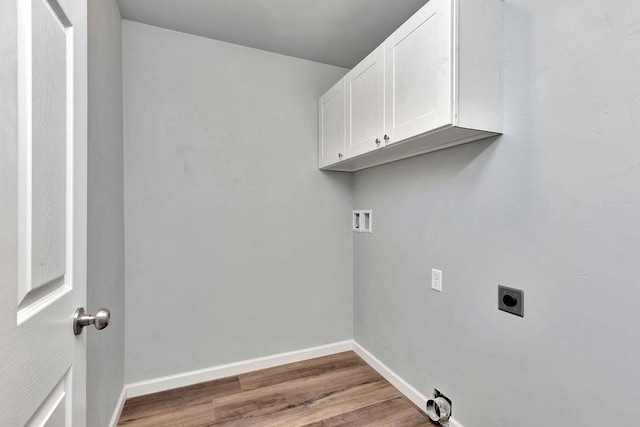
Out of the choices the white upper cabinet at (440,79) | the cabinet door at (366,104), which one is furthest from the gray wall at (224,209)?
the white upper cabinet at (440,79)

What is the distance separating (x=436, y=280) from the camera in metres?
1.81

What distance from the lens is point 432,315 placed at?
6.04 feet

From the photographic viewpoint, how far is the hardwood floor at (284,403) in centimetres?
181

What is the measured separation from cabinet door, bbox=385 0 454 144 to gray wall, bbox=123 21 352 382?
1.03m

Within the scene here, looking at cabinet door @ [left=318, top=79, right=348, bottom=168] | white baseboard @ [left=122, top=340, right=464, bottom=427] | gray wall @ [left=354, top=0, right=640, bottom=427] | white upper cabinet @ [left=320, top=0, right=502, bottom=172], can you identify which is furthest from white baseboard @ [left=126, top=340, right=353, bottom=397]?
white upper cabinet @ [left=320, top=0, right=502, bottom=172]

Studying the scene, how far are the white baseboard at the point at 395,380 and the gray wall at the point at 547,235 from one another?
79mm

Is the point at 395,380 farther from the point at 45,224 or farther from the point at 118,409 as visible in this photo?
the point at 45,224

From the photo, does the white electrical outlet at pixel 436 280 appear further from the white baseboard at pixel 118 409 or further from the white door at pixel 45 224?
the white baseboard at pixel 118 409

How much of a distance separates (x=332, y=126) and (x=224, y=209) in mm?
1077

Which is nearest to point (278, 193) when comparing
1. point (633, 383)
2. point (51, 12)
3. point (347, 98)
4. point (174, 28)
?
point (347, 98)

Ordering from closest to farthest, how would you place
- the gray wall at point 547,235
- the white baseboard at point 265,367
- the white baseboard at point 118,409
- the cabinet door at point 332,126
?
the gray wall at point 547,235 → the white baseboard at point 118,409 → the white baseboard at point 265,367 → the cabinet door at point 332,126

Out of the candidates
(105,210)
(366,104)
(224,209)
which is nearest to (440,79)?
(366,104)

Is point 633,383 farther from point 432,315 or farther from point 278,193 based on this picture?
point 278,193

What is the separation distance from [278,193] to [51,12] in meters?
1.83
